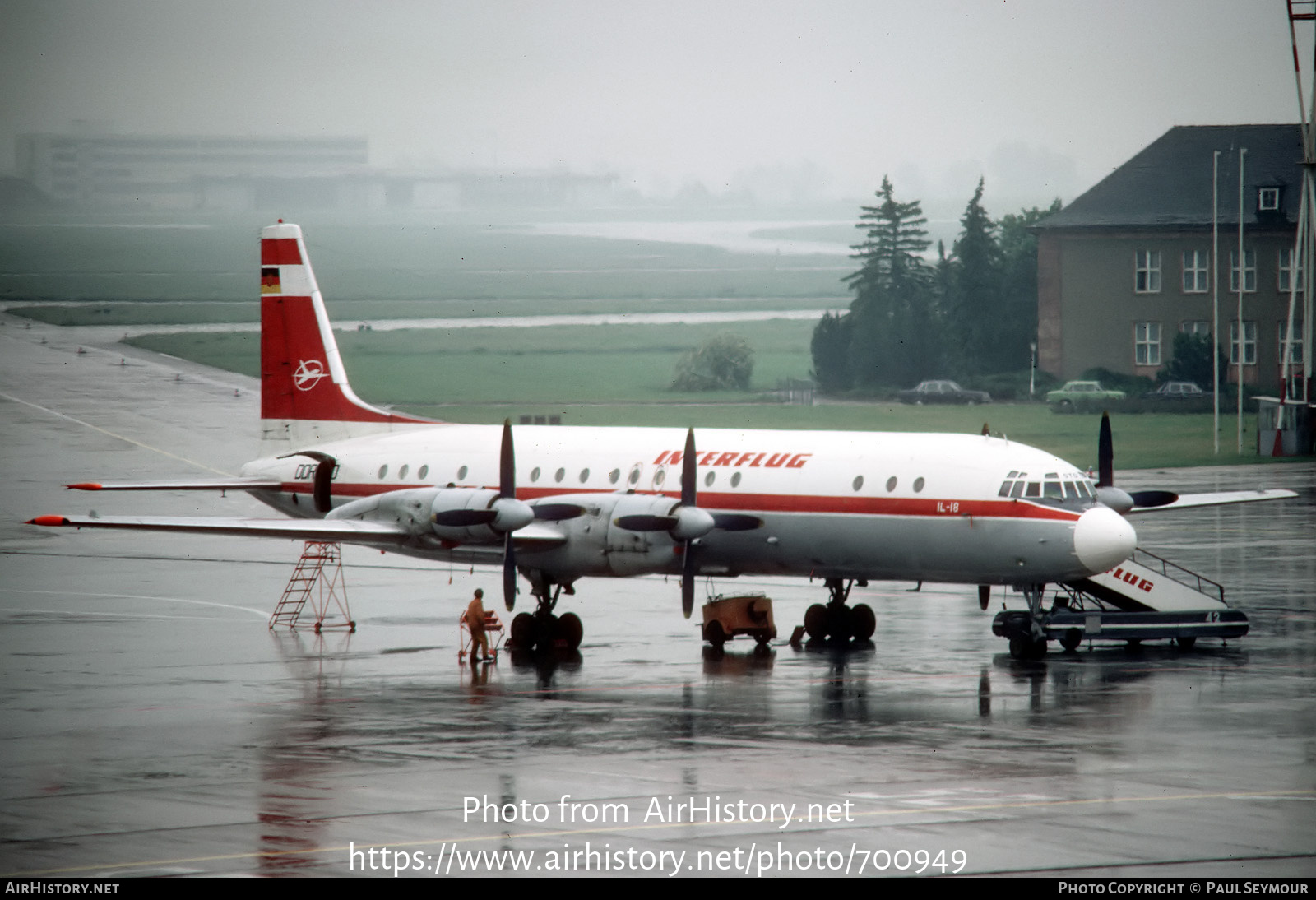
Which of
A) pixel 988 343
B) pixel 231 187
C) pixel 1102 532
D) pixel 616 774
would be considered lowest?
pixel 616 774

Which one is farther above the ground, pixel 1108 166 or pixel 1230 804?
pixel 1108 166

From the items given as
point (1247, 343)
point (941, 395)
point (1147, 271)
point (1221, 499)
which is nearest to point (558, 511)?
point (1221, 499)

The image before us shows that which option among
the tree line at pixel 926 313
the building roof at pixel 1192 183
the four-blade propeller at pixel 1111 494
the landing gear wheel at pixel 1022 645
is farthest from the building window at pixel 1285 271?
the landing gear wheel at pixel 1022 645

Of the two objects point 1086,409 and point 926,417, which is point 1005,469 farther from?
point 1086,409

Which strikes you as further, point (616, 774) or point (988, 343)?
point (988, 343)

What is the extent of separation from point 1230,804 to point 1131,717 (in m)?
6.06

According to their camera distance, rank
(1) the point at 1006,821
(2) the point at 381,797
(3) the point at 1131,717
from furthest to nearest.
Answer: (3) the point at 1131,717
(2) the point at 381,797
(1) the point at 1006,821

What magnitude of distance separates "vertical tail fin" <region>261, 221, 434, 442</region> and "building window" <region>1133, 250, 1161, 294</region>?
71.2 metres

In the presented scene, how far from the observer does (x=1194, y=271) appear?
332ft

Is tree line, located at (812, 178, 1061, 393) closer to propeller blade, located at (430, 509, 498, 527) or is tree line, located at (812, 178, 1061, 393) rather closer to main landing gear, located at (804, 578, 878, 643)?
main landing gear, located at (804, 578, 878, 643)

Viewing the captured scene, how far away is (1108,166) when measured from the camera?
5285 inches

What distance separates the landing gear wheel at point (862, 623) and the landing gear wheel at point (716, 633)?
9.70 ft

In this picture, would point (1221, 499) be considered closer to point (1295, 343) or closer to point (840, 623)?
point (840, 623)

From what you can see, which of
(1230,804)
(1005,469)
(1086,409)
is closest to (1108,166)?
(1086,409)
